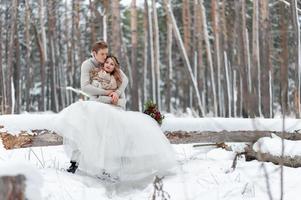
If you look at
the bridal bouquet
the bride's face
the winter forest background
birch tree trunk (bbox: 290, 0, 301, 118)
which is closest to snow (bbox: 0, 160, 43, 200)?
the bride's face

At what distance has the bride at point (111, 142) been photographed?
4.89 metres

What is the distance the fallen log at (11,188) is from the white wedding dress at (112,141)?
2.15 meters

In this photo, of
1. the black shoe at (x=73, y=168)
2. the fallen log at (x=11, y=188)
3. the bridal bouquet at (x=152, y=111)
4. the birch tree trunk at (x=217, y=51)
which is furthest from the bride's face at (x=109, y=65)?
the birch tree trunk at (x=217, y=51)

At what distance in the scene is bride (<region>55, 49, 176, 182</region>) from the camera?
489 centimetres

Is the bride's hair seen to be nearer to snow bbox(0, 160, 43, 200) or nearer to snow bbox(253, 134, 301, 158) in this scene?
snow bbox(253, 134, 301, 158)

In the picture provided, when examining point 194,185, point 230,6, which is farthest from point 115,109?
point 230,6

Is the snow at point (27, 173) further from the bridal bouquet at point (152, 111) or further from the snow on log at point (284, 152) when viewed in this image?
the bridal bouquet at point (152, 111)

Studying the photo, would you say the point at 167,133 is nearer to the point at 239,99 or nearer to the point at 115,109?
the point at 115,109

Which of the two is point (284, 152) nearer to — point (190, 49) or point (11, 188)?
point (11, 188)

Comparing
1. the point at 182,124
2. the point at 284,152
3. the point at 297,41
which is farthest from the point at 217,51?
the point at 284,152

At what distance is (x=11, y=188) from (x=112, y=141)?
2.29 m

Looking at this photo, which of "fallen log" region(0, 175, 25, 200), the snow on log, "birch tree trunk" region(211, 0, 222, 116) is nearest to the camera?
"fallen log" region(0, 175, 25, 200)

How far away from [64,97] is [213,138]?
76.4 feet

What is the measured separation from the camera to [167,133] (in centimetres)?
703
